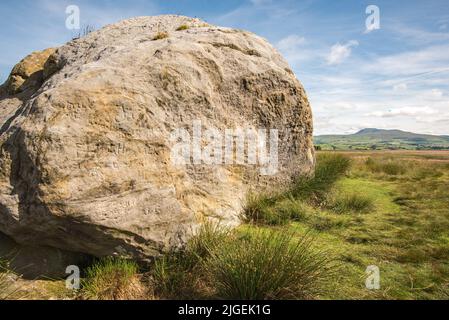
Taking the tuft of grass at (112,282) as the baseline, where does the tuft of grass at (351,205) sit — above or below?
above

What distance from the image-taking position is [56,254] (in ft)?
15.9

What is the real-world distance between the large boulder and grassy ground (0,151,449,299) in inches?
15.6

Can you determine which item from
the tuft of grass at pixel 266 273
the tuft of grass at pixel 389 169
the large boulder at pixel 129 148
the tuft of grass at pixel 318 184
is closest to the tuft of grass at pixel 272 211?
the large boulder at pixel 129 148

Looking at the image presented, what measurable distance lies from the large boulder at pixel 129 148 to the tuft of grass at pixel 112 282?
25 cm

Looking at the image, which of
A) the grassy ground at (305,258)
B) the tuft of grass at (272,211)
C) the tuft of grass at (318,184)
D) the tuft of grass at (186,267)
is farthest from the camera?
the tuft of grass at (318,184)

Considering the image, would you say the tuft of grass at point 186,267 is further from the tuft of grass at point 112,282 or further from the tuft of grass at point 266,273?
the tuft of grass at point 266,273

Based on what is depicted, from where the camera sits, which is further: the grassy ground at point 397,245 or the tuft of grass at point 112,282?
the grassy ground at point 397,245

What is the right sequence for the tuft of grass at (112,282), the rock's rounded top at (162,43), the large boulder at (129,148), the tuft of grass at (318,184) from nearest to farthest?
the tuft of grass at (112,282) → the large boulder at (129,148) → the rock's rounded top at (162,43) → the tuft of grass at (318,184)

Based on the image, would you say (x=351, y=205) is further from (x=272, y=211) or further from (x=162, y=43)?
(x=162, y=43)

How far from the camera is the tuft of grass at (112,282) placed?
4086mm

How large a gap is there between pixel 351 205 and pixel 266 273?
556 cm

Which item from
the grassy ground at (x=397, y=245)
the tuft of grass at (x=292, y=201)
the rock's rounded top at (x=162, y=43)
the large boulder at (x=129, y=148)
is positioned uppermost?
the rock's rounded top at (x=162, y=43)

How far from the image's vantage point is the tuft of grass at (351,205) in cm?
828

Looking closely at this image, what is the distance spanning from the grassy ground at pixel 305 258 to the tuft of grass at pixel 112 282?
0.01 m
